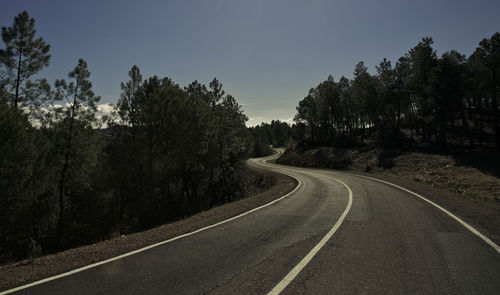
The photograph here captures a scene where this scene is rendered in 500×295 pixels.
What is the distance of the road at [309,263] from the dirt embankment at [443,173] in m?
2.15

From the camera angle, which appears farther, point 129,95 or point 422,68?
point 422,68

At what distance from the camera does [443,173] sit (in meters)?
22.8

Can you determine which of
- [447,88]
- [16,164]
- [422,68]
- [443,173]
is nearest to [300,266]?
[16,164]

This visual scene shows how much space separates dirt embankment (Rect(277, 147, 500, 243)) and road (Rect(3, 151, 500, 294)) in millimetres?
2152

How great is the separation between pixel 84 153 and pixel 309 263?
17287 millimetres

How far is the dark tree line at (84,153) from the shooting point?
12414mm

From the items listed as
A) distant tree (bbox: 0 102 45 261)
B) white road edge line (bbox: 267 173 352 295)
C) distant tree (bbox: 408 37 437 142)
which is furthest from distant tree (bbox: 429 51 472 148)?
distant tree (bbox: 0 102 45 261)

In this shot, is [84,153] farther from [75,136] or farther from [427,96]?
[427,96]

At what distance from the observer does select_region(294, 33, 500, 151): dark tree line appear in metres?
27.8

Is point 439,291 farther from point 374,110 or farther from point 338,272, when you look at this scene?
point 374,110

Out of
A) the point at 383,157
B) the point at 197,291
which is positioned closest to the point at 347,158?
the point at 383,157

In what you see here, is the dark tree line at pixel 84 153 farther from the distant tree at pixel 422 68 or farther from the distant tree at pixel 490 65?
the distant tree at pixel 490 65

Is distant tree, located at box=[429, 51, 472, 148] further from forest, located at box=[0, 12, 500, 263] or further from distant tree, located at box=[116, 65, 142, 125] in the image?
distant tree, located at box=[116, 65, 142, 125]

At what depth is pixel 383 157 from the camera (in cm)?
3359
